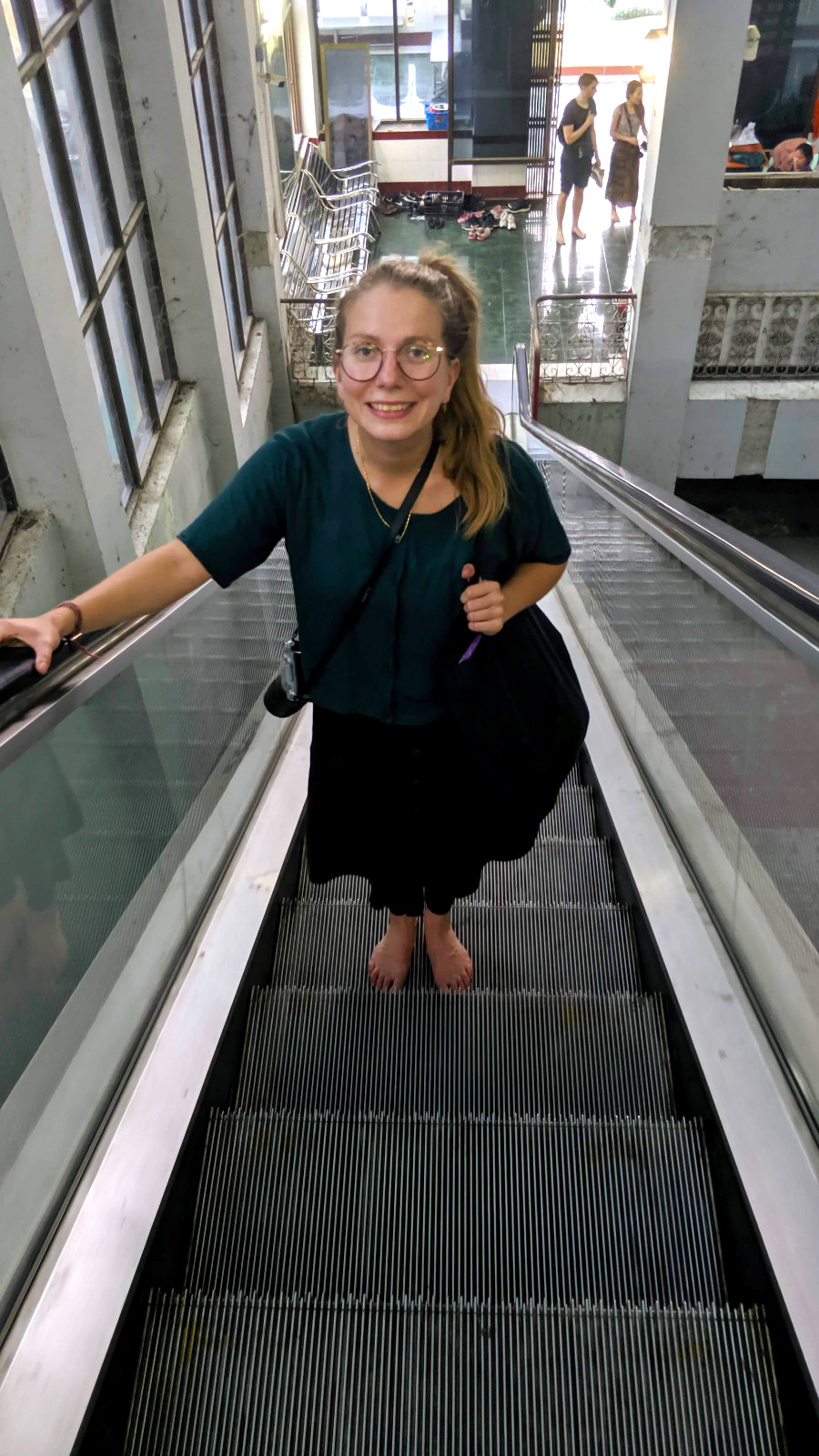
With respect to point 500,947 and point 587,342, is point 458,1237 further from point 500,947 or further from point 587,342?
point 587,342

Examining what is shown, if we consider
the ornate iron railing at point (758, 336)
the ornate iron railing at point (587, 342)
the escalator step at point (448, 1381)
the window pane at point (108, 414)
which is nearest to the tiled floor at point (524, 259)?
the ornate iron railing at point (587, 342)

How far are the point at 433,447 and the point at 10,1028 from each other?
110 cm

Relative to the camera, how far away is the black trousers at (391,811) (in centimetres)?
195

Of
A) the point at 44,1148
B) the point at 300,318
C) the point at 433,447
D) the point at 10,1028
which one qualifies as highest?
the point at 433,447

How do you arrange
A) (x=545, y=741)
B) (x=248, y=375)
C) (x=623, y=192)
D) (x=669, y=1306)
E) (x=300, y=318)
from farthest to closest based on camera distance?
(x=623, y=192), (x=300, y=318), (x=248, y=375), (x=545, y=741), (x=669, y=1306)

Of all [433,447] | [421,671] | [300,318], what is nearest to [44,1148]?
[421,671]

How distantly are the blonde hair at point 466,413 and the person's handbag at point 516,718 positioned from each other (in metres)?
0.25

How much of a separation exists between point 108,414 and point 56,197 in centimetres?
105

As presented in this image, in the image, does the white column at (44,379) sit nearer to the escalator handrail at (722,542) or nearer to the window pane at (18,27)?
the window pane at (18,27)

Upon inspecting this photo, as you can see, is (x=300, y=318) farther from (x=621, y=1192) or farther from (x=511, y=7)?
(x=621, y=1192)

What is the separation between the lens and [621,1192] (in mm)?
1859

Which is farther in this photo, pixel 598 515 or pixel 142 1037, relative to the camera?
pixel 598 515

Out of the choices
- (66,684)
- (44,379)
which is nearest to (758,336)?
(44,379)

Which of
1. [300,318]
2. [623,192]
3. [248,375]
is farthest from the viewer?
[623,192]
